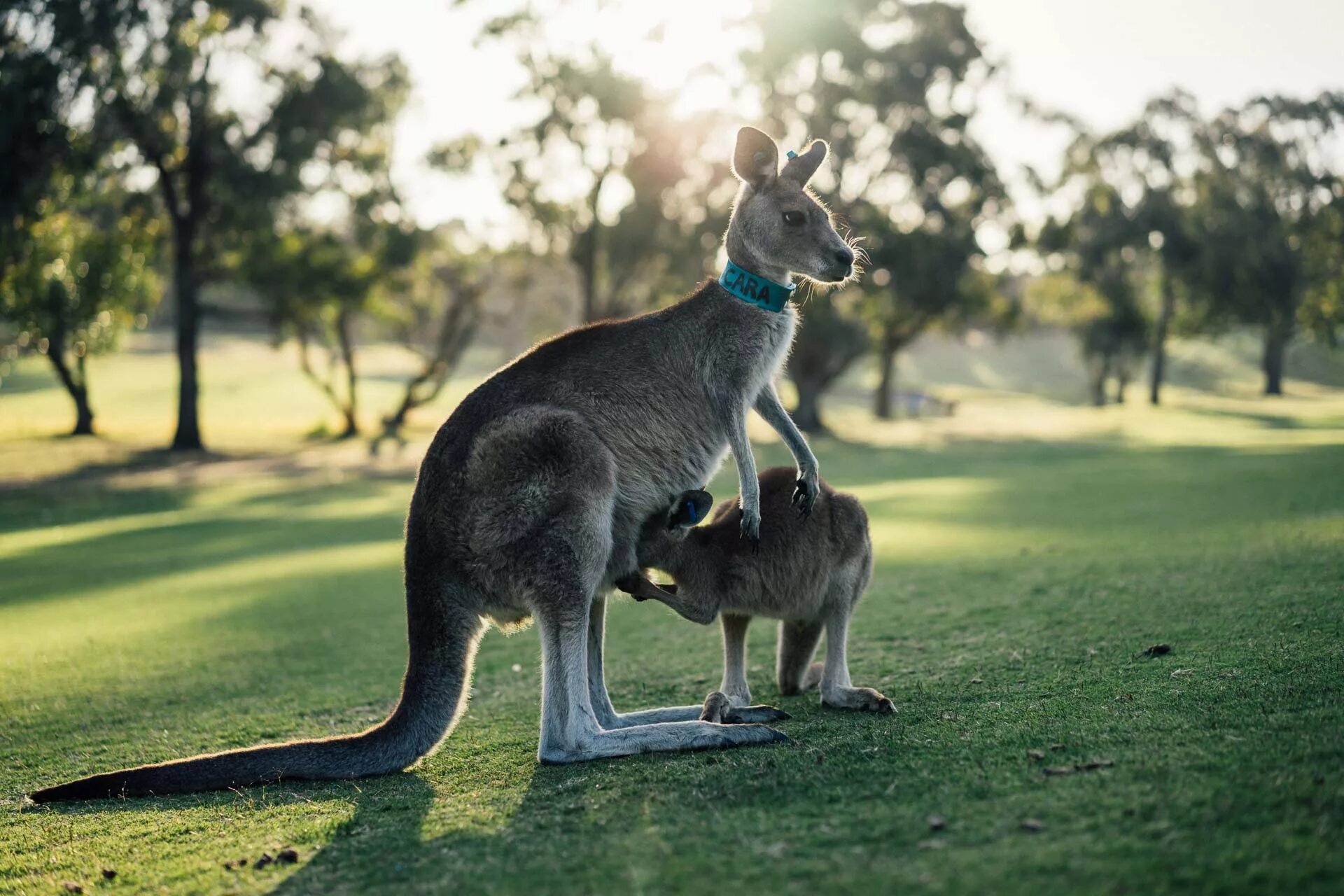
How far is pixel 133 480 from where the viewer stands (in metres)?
22.9

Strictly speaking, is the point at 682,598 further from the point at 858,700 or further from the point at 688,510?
the point at 858,700

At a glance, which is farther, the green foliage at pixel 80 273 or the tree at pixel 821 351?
the tree at pixel 821 351

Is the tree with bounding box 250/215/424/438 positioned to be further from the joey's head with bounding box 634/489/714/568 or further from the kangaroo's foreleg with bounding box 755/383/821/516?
the joey's head with bounding box 634/489/714/568

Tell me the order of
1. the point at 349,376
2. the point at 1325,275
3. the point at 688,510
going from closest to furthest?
1. the point at 688,510
2. the point at 349,376
3. the point at 1325,275

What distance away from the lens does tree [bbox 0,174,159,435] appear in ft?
83.6

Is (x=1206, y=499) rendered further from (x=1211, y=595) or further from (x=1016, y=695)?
(x=1016, y=695)

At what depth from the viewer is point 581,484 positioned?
4250 millimetres

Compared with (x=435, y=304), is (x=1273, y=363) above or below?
below

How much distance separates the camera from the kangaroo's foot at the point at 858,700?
450 centimetres

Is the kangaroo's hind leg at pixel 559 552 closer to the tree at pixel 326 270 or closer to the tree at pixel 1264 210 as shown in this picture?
the tree at pixel 326 270

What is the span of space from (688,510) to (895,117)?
3223cm

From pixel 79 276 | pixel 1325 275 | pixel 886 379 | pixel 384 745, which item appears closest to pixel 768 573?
pixel 384 745

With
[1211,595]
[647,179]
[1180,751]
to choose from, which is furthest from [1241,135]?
[1180,751]

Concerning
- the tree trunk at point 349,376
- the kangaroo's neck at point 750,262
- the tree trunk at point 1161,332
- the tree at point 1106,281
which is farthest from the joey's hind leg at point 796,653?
the tree trunk at point 1161,332
